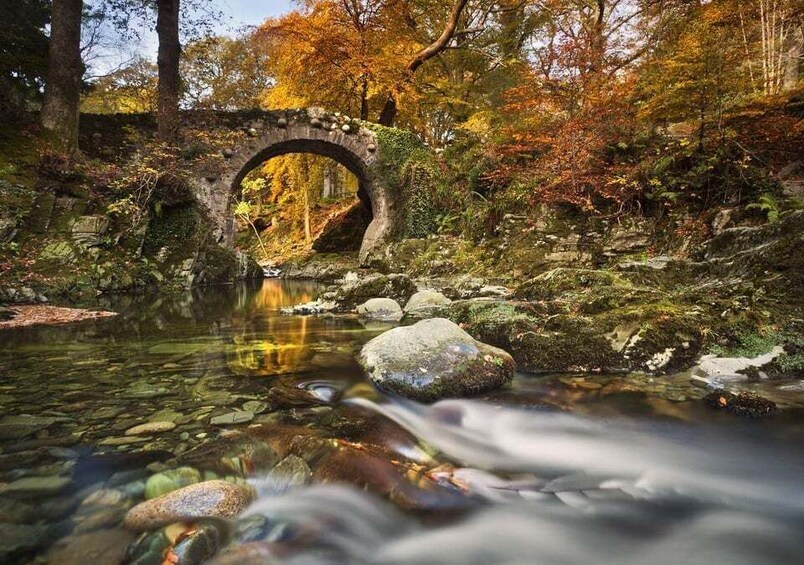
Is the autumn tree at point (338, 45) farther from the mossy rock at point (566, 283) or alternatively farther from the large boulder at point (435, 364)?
the large boulder at point (435, 364)

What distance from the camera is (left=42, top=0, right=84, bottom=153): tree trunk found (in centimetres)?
1041

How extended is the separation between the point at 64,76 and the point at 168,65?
2.73 metres

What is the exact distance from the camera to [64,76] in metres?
10.6

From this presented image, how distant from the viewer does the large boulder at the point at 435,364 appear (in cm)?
335

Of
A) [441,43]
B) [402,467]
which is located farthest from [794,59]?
[402,467]

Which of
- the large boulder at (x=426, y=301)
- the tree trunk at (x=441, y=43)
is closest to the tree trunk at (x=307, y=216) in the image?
the tree trunk at (x=441, y=43)

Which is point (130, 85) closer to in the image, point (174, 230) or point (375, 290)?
point (174, 230)

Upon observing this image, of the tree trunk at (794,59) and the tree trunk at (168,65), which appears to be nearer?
the tree trunk at (794,59)

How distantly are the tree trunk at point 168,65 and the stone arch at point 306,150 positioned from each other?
6.53 feet

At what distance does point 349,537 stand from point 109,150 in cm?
1497

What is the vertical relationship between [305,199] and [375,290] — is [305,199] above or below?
above

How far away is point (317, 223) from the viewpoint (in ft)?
88.2

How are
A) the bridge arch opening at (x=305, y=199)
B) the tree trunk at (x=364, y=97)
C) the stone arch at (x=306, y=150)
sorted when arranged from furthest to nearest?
the tree trunk at (x=364, y=97)
the bridge arch opening at (x=305, y=199)
the stone arch at (x=306, y=150)

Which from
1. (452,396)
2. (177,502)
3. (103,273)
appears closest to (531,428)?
(452,396)
